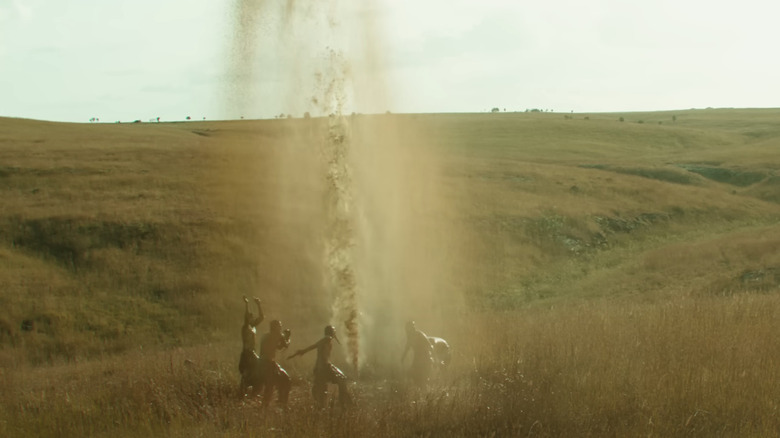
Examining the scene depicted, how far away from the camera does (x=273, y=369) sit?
11141 mm

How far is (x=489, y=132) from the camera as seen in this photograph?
10381cm

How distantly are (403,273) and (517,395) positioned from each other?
72.1 feet

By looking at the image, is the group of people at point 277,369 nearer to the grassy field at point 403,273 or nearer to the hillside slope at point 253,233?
the grassy field at point 403,273

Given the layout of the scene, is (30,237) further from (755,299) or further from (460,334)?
(755,299)

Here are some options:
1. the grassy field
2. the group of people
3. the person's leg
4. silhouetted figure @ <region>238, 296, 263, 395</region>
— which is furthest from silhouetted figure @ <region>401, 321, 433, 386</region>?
silhouetted figure @ <region>238, 296, 263, 395</region>

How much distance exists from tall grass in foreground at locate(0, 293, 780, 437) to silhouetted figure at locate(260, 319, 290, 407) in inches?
11.9

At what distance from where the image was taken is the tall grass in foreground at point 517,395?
9.78 meters

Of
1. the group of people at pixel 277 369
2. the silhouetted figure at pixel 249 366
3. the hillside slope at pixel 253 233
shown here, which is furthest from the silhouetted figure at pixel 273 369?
the hillside slope at pixel 253 233

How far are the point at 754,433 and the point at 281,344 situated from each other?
613 cm

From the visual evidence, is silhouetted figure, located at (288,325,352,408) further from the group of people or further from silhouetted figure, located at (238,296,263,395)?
silhouetted figure, located at (238,296,263,395)

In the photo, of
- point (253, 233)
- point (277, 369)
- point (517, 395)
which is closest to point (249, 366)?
point (277, 369)

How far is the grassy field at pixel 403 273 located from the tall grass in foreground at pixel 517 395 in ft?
0.14

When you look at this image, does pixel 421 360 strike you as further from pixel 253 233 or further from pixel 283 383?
pixel 253 233

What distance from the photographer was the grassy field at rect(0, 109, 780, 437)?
10.5 metres
